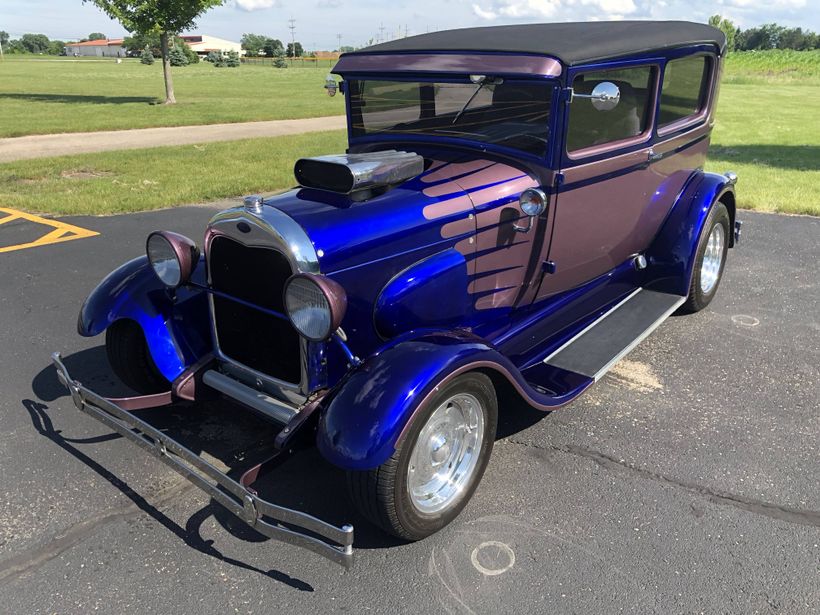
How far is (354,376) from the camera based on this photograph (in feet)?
8.22

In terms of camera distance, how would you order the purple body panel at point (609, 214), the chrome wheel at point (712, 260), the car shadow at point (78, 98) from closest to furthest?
the purple body panel at point (609, 214) → the chrome wheel at point (712, 260) → the car shadow at point (78, 98)

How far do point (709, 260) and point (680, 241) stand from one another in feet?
2.53

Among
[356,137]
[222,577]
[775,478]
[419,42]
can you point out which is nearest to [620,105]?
[419,42]

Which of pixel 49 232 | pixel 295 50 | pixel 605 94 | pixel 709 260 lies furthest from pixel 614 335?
pixel 295 50

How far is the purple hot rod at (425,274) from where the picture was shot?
2.50 m

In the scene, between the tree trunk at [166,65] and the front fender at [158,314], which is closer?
the front fender at [158,314]

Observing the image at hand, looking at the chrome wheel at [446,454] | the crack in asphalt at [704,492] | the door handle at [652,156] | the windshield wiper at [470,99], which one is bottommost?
the crack in asphalt at [704,492]

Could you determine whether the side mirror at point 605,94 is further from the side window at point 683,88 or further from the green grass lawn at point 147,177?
the green grass lawn at point 147,177

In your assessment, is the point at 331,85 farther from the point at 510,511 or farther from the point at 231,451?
the point at 510,511

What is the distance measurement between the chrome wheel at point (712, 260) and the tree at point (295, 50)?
89086 millimetres

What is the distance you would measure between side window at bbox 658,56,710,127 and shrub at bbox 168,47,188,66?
2379 inches

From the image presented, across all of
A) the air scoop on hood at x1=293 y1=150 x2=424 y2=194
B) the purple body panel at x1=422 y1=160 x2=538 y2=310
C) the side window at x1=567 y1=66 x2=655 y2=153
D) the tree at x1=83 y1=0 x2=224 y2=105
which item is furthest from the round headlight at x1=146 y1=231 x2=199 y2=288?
the tree at x1=83 y1=0 x2=224 y2=105

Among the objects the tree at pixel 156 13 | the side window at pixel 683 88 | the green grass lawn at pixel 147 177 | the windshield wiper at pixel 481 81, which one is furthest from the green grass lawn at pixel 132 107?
the windshield wiper at pixel 481 81

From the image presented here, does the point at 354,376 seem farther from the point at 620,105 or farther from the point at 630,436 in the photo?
the point at 620,105
